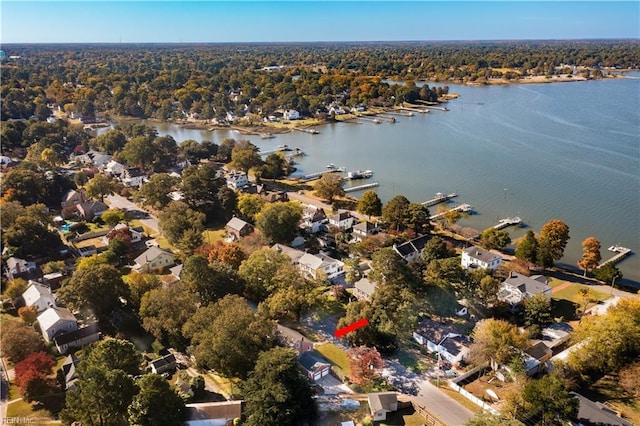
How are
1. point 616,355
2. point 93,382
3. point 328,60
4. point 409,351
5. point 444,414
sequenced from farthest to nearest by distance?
point 328,60 → point 409,351 → point 616,355 → point 444,414 → point 93,382

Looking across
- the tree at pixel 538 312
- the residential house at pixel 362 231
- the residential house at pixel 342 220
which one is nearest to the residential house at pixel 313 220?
the residential house at pixel 342 220

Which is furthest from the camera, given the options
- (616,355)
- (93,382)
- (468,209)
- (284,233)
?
(468,209)

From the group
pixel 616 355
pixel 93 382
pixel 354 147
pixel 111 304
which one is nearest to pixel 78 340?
pixel 111 304

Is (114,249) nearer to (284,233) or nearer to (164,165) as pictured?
(284,233)

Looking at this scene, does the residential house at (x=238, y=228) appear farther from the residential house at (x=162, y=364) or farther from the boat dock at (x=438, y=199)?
the boat dock at (x=438, y=199)

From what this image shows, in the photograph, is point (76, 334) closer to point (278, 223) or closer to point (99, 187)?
point (278, 223)

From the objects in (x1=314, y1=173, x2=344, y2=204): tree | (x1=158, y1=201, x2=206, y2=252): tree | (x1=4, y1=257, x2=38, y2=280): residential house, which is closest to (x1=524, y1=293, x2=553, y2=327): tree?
(x1=158, y1=201, x2=206, y2=252): tree

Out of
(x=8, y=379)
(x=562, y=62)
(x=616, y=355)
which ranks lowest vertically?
(x=8, y=379)

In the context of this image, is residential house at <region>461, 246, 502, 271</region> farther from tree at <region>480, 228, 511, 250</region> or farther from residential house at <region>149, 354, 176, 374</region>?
residential house at <region>149, 354, 176, 374</region>
